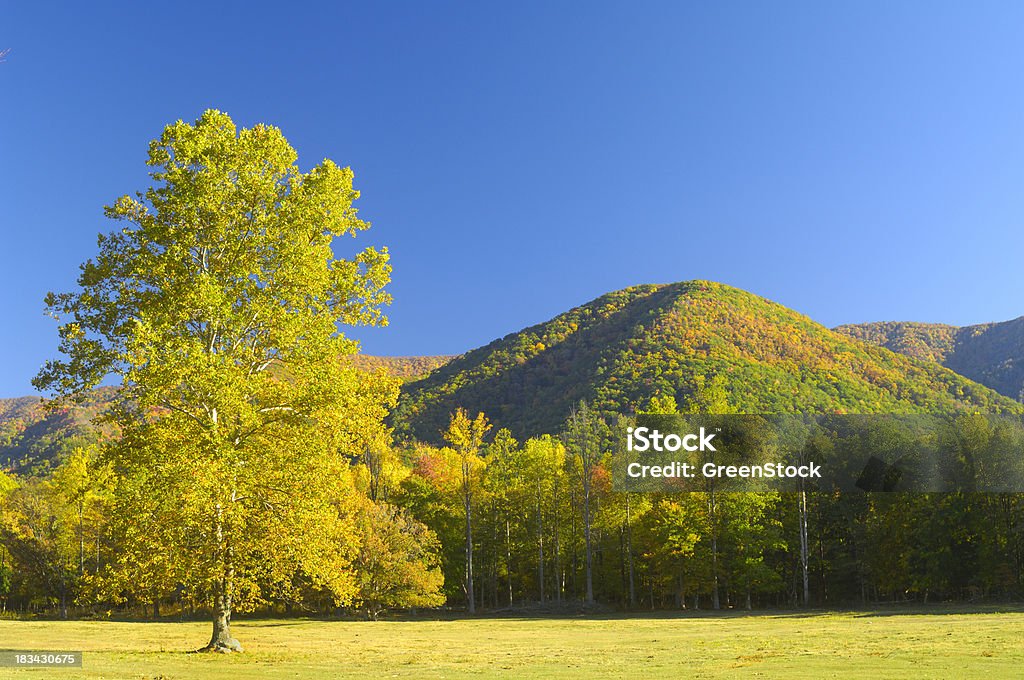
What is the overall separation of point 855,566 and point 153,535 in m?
42.4

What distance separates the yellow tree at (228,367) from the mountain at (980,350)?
13478 centimetres

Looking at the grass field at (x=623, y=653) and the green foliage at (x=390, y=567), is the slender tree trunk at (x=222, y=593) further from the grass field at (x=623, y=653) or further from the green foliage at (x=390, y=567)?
the green foliage at (x=390, y=567)

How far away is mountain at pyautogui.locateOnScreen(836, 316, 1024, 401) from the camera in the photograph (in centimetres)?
14262

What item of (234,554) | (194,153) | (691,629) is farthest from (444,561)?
(194,153)

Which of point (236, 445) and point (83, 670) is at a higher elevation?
point (236, 445)

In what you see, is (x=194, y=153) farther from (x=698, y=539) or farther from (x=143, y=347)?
(x=698, y=539)

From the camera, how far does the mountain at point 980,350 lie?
142625 millimetres

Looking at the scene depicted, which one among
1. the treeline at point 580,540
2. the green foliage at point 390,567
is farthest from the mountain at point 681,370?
the green foliage at point 390,567

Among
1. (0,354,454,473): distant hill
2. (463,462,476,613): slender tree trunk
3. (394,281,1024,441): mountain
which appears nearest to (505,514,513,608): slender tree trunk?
(463,462,476,613): slender tree trunk

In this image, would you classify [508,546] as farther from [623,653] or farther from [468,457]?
[623,653]

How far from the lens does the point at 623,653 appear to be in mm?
20625

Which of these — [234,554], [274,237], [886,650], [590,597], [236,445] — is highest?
[274,237]

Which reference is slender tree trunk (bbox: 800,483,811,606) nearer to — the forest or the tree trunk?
the forest

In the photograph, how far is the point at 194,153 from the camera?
19.3m
